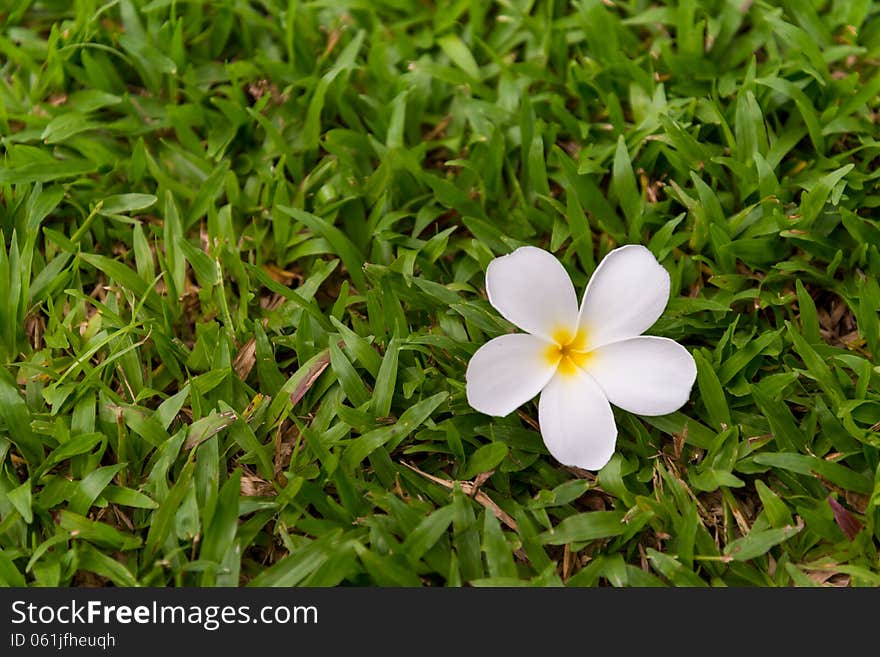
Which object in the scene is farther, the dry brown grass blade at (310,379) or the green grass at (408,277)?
the dry brown grass blade at (310,379)

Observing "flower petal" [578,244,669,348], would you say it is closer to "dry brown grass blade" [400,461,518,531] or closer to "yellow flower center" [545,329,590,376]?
"yellow flower center" [545,329,590,376]

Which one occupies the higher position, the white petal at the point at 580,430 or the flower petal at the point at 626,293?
the flower petal at the point at 626,293

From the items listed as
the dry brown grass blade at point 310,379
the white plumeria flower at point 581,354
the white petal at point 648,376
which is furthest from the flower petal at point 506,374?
the dry brown grass blade at point 310,379

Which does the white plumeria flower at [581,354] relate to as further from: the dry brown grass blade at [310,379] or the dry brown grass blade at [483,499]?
the dry brown grass blade at [310,379]

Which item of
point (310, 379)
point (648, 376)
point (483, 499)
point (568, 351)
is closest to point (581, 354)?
point (568, 351)

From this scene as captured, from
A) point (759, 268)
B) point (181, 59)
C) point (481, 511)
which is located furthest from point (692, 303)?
point (181, 59)

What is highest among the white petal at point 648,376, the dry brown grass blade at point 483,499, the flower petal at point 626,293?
the flower petal at point 626,293

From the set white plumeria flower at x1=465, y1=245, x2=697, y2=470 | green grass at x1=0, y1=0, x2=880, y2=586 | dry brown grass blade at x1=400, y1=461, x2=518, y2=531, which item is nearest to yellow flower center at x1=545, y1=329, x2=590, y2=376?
white plumeria flower at x1=465, y1=245, x2=697, y2=470
